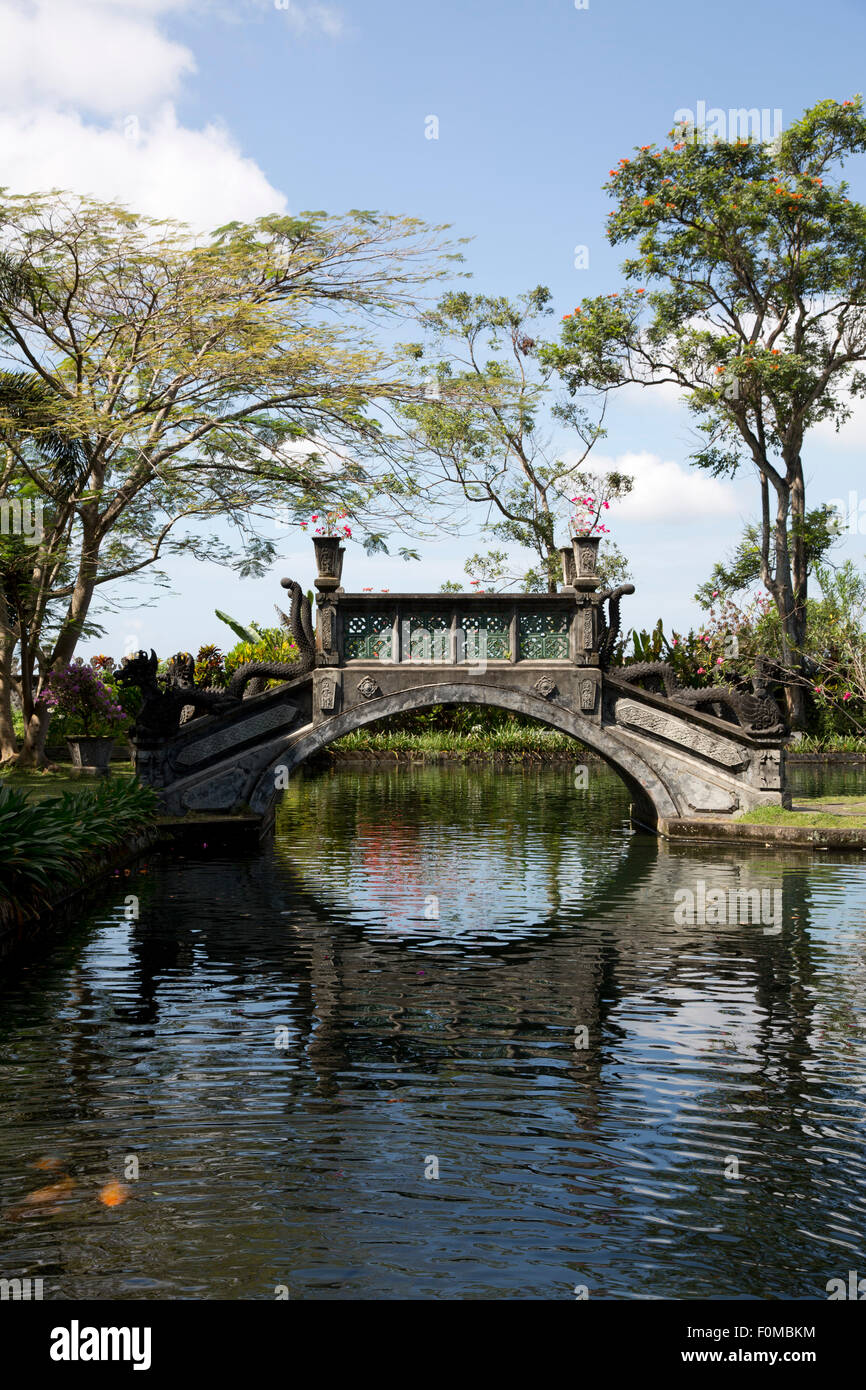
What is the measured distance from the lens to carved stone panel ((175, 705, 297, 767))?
2006 centimetres

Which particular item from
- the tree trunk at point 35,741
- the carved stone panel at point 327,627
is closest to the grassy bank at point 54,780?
the tree trunk at point 35,741

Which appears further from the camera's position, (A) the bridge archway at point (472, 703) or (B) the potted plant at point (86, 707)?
(B) the potted plant at point (86, 707)

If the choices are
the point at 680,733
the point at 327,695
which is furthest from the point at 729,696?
the point at 327,695

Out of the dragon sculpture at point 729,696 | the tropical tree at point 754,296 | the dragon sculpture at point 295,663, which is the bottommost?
the dragon sculpture at point 729,696

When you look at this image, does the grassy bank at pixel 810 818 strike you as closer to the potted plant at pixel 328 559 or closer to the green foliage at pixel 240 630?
the potted plant at pixel 328 559

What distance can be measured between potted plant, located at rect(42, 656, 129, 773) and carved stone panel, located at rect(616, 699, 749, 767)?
11.4 meters

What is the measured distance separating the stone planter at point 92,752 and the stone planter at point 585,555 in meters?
11.1

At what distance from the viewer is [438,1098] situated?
7301 mm

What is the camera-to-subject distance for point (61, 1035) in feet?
28.6

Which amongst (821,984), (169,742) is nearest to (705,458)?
(169,742)

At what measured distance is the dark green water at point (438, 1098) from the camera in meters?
5.21

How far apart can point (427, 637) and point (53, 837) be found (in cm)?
853

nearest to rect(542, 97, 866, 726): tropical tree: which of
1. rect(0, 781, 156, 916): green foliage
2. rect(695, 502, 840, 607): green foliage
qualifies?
rect(695, 502, 840, 607): green foliage

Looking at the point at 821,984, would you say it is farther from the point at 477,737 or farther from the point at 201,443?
the point at 477,737
